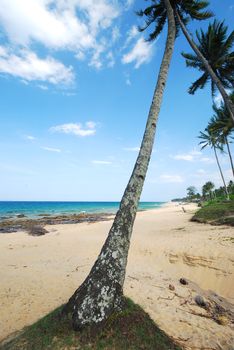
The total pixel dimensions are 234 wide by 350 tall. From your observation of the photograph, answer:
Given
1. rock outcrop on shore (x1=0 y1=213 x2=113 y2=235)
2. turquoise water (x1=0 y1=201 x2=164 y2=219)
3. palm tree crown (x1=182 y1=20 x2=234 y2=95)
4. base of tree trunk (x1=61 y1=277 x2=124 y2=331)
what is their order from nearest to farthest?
base of tree trunk (x1=61 y1=277 x2=124 y2=331)
palm tree crown (x1=182 y1=20 x2=234 y2=95)
rock outcrop on shore (x1=0 y1=213 x2=113 y2=235)
turquoise water (x1=0 y1=201 x2=164 y2=219)

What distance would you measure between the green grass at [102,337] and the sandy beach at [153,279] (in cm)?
56

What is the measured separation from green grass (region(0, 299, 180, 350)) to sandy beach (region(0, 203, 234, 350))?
1.84 ft

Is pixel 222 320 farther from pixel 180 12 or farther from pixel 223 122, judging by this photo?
pixel 223 122

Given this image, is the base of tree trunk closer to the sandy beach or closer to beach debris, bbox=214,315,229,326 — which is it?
the sandy beach

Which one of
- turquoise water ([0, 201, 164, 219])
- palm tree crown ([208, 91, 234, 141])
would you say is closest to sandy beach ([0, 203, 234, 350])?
palm tree crown ([208, 91, 234, 141])

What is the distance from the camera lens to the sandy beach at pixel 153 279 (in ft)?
14.3

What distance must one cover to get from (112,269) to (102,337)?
94 centimetres

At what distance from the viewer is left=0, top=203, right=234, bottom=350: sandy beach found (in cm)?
435

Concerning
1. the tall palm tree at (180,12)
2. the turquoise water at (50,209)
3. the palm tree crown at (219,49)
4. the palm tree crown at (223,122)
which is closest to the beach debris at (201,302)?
the tall palm tree at (180,12)

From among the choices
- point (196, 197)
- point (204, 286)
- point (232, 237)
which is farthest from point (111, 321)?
point (196, 197)

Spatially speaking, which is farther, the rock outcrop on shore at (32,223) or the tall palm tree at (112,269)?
the rock outcrop on shore at (32,223)

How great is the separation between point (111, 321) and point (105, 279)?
0.60 meters

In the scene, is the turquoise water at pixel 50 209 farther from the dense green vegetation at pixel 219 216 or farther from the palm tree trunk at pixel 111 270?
the palm tree trunk at pixel 111 270

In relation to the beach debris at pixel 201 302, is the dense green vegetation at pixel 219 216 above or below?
above
